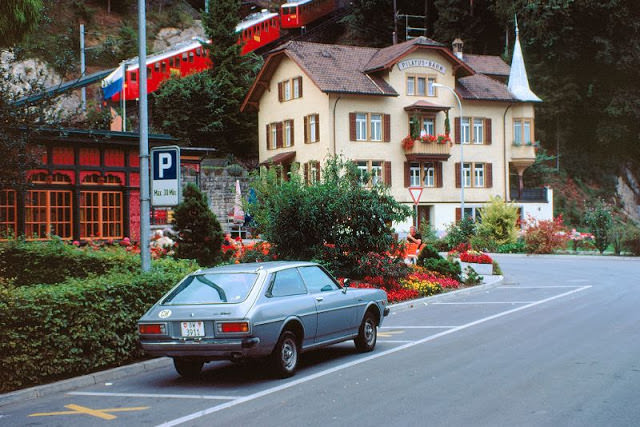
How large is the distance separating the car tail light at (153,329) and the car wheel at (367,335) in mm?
3382

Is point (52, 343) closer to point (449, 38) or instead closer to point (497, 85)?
point (497, 85)

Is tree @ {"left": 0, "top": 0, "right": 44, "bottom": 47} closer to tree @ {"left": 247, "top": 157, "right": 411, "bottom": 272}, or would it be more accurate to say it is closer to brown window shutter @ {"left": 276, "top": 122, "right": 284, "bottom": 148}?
tree @ {"left": 247, "top": 157, "right": 411, "bottom": 272}

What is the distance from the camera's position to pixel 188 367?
11.1m

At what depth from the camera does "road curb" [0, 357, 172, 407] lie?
9.80 metres

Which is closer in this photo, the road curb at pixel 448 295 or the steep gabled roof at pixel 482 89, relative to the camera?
the road curb at pixel 448 295

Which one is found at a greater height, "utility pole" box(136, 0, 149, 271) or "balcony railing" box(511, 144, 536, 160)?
"balcony railing" box(511, 144, 536, 160)

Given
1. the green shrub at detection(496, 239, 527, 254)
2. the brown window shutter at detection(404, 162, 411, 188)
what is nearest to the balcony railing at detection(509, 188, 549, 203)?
the brown window shutter at detection(404, 162, 411, 188)

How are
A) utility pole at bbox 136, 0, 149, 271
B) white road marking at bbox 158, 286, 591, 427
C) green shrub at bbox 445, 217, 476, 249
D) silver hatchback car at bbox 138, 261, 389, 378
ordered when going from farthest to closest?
green shrub at bbox 445, 217, 476, 249, utility pole at bbox 136, 0, 149, 271, silver hatchback car at bbox 138, 261, 389, 378, white road marking at bbox 158, 286, 591, 427

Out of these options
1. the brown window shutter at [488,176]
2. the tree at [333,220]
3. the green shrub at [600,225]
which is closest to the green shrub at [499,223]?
the green shrub at [600,225]

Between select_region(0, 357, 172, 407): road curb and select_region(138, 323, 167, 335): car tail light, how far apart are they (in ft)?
3.75

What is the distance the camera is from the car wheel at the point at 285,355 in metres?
10.3

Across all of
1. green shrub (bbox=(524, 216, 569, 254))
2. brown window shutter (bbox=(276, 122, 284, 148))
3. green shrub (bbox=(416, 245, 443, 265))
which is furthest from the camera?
brown window shutter (bbox=(276, 122, 284, 148))

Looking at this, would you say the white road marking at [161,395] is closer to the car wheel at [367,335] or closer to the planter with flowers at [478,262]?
Result: the car wheel at [367,335]

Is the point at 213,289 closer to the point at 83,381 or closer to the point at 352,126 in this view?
the point at 83,381
